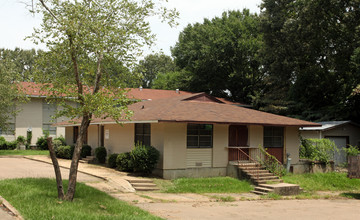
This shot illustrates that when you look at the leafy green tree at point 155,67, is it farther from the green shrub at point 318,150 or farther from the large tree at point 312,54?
the green shrub at point 318,150

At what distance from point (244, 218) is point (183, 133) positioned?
24.3ft

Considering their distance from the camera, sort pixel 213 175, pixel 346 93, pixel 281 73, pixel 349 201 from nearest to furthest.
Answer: pixel 349 201 < pixel 213 175 < pixel 346 93 < pixel 281 73

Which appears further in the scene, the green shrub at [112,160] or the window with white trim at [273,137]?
the window with white trim at [273,137]

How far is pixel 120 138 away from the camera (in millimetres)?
21094

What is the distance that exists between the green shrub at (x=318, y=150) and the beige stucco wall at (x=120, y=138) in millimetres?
10673

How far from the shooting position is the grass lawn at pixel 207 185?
15.5 m

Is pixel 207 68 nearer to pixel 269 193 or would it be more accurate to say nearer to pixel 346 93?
pixel 346 93

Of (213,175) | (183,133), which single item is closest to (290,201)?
(213,175)

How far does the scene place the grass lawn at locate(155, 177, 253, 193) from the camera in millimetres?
15469

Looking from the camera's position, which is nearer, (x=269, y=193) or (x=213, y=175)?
(x=269, y=193)

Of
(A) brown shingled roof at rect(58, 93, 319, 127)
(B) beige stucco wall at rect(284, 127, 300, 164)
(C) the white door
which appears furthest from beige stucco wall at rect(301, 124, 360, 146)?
(A) brown shingled roof at rect(58, 93, 319, 127)

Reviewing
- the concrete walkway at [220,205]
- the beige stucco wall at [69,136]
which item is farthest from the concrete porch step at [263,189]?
the beige stucco wall at [69,136]

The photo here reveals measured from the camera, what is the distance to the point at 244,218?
416 inches

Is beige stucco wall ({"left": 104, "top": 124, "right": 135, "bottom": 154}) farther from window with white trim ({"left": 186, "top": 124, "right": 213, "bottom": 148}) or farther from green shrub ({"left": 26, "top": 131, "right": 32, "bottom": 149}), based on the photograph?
green shrub ({"left": 26, "top": 131, "right": 32, "bottom": 149})
